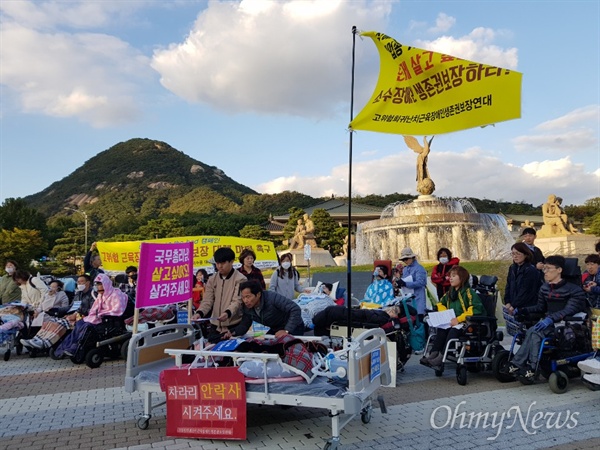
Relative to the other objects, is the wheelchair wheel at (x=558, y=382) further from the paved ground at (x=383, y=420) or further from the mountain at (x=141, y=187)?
the mountain at (x=141, y=187)

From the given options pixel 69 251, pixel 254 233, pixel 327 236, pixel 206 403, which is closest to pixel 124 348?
pixel 206 403

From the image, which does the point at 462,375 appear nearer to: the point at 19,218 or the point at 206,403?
the point at 206,403

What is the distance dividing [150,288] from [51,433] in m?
1.99

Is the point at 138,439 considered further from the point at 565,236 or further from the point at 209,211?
the point at 209,211

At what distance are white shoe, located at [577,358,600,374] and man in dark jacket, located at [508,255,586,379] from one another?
48 centimetres

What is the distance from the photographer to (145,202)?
92.5 m

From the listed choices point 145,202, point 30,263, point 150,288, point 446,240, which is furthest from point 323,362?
point 145,202

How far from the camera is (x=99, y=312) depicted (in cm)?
895

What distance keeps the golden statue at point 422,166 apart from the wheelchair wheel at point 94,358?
85.7 ft

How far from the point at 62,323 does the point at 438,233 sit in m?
22.6

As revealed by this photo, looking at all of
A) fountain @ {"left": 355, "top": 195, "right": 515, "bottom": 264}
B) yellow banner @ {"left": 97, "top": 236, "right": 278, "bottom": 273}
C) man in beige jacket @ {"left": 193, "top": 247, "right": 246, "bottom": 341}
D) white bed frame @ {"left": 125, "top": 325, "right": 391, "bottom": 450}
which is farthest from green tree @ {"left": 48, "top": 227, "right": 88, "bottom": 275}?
white bed frame @ {"left": 125, "top": 325, "right": 391, "bottom": 450}

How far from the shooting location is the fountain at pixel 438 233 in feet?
93.7

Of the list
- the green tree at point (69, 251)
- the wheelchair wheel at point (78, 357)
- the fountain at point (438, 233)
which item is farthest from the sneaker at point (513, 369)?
the green tree at point (69, 251)

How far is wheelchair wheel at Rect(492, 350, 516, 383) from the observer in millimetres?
6781
